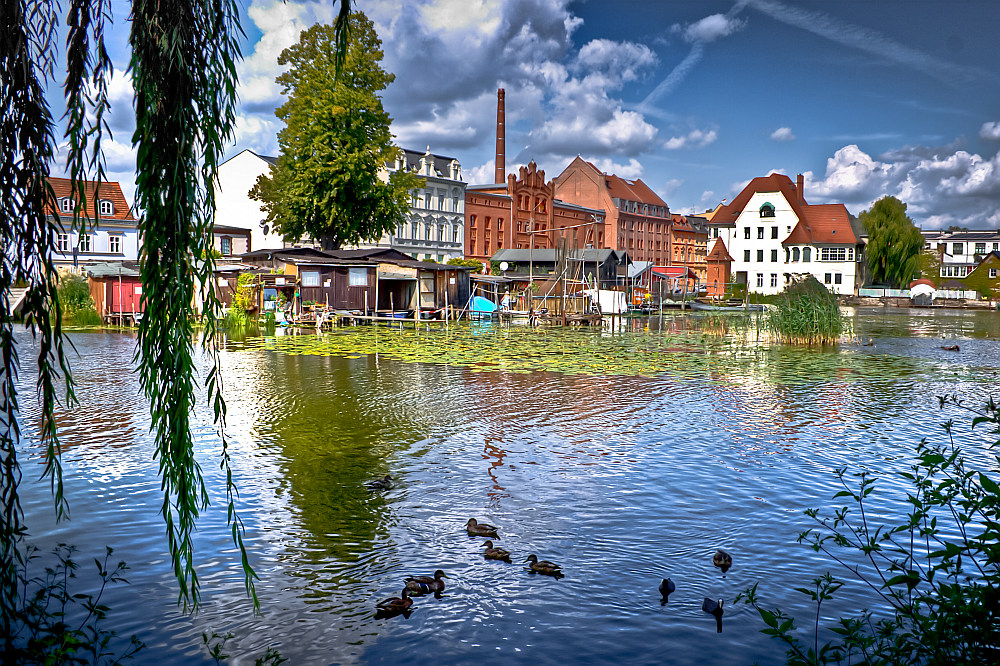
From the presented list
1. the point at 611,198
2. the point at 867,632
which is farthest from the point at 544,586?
the point at 611,198

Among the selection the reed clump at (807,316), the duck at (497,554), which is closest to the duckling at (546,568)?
the duck at (497,554)

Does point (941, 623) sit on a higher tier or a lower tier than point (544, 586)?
higher

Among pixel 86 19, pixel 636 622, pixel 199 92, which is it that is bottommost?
pixel 636 622

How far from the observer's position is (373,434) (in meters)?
11.6

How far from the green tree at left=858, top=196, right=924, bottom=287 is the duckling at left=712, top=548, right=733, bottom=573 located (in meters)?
88.9

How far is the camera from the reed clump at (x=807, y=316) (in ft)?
94.6

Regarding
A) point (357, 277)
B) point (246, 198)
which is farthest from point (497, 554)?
point (246, 198)

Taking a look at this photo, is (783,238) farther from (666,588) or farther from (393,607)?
(393,607)

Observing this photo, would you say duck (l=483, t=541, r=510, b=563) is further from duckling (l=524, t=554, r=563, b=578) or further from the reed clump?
the reed clump

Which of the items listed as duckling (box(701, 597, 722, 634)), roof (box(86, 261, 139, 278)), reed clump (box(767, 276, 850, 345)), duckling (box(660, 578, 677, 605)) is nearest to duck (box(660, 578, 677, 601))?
duckling (box(660, 578, 677, 605))

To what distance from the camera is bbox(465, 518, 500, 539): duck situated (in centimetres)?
699

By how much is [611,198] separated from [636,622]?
340 feet

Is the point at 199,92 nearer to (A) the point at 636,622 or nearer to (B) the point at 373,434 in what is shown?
(A) the point at 636,622

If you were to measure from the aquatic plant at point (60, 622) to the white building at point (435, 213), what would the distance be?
2602 inches
